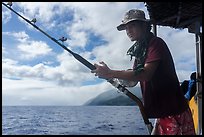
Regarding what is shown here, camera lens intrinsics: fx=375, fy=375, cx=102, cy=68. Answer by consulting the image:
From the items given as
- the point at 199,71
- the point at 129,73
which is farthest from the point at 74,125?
the point at 129,73

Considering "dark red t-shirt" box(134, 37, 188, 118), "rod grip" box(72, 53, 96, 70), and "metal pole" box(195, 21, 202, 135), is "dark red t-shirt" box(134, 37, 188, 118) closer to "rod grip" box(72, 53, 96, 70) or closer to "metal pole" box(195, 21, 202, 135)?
"rod grip" box(72, 53, 96, 70)

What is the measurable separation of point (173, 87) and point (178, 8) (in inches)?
112

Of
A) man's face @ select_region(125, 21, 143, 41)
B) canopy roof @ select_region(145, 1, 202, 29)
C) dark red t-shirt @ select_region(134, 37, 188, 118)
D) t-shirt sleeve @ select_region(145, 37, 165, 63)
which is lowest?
dark red t-shirt @ select_region(134, 37, 188, 118)

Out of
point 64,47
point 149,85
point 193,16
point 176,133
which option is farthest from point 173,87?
point 193,16

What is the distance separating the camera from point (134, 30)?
319cm

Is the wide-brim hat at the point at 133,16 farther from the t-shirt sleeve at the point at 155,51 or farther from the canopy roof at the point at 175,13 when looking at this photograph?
the canopy roof at the point at 175,13

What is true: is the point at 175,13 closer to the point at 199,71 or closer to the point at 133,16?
the point at 199,71

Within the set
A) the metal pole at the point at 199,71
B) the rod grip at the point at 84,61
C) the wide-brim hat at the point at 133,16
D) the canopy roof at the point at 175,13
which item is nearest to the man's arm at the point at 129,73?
the rod grip at the point at 84,61

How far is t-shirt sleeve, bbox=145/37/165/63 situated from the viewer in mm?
3030

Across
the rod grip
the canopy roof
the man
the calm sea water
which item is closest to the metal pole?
the canopy roof

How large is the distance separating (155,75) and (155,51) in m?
0.20

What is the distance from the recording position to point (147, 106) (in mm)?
3193

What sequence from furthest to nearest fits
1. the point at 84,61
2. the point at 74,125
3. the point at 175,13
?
the point at 74,125, the point at 175,13, the point at 84,61

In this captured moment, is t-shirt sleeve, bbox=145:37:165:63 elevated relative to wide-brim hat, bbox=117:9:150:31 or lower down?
lower down
